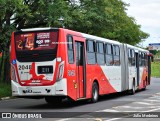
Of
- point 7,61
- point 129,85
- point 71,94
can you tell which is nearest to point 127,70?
point 129,85

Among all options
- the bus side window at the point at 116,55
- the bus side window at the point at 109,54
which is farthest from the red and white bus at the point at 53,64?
the bus side window at the point at 116,55

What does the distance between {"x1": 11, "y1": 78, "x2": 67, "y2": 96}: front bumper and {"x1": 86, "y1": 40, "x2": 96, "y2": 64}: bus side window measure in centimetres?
293

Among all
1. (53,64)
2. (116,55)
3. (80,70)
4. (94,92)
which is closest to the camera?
(53,64)

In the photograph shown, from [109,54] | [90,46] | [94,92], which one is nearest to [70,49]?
[90,46]

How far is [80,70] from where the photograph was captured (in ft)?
61.1

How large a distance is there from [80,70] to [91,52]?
1.61 metres

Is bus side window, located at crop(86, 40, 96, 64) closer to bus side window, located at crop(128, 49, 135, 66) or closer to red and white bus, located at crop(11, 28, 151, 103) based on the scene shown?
red and white bus, located at crop(11, 28, 151, 103)

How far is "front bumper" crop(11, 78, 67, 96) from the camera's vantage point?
55.6 feet

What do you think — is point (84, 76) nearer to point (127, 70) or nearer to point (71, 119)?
point (71, 119)

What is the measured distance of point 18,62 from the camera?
17.9 metres

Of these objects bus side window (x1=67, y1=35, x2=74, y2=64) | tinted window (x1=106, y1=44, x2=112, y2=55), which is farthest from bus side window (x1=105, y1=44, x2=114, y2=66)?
bus side window (x1=67, y1=35, x2=74, y2=64)

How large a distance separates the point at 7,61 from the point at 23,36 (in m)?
10.9

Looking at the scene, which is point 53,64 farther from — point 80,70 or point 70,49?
point 80,70

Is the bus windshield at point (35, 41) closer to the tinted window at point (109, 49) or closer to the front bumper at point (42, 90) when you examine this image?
the front bumper at point (42, 90)
